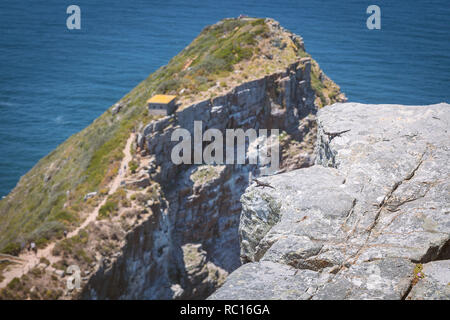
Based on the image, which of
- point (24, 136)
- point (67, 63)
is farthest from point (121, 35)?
point (24, 136)

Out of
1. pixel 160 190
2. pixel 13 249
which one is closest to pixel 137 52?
pixel 160 190

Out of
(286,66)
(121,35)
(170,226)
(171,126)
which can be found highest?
(121,35)

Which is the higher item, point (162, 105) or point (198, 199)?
point (162, 105)

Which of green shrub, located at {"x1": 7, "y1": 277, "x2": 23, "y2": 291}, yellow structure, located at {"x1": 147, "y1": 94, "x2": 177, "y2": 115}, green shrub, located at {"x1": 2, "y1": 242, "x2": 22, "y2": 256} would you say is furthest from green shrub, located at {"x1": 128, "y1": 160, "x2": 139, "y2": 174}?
green shrub, located at {"x1": 7, "y1": 277, "x2": 23, "y2": 291}

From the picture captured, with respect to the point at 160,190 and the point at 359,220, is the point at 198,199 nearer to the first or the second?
the point at 160,190

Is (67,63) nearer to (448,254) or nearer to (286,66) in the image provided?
(286,66)
